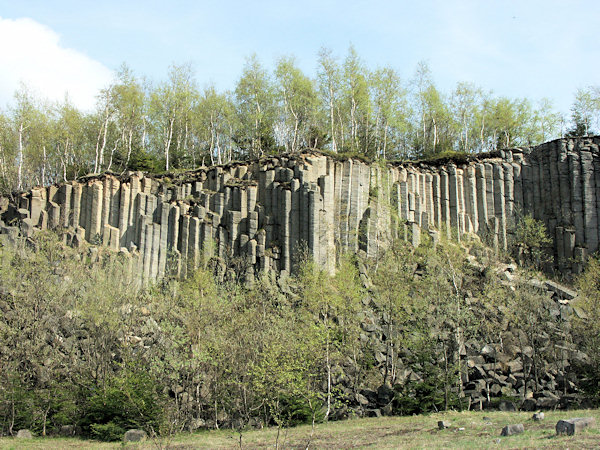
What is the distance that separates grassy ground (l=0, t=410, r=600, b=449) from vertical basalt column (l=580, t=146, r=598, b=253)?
30535 millimetres

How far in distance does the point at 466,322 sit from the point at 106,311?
77.8 feet

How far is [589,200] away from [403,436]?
3928 centimetres

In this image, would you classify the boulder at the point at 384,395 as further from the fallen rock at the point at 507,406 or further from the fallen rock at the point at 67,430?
the fallen rock at the point at 67,430

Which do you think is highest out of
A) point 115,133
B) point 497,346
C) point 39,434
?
point 115,133

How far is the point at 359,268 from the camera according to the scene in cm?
4981

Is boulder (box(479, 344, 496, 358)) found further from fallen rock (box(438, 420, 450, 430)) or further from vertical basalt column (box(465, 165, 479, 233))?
vertical basalt column (box(465, 165, 479, 233))

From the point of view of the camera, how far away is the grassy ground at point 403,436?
20.4 m

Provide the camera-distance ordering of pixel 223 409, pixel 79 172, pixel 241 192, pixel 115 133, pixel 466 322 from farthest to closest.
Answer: pixel 115 133
pixel 79 172
pixel 241 192
pixel 466 322
pixel 223 409

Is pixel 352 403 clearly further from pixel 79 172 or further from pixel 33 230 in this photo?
pixel 79 172

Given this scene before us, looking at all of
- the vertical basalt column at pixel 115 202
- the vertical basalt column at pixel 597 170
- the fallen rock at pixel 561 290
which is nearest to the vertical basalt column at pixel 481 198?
the fallen rock at pixel 561 290

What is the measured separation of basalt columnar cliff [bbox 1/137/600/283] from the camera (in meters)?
49.4

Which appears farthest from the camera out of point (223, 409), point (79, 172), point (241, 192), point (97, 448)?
point (79, 172)

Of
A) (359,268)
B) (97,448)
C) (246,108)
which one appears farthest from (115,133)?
(97,448)

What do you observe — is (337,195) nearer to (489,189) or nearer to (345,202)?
(345,202)
